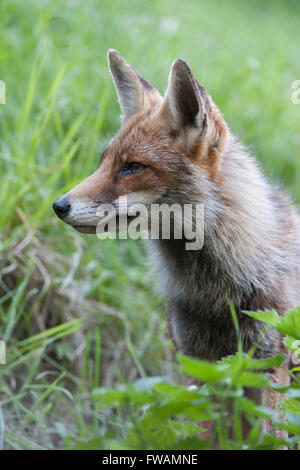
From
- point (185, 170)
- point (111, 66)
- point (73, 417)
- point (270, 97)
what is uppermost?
point (270, 97)

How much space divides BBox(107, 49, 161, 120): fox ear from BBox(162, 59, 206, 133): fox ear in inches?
14.4

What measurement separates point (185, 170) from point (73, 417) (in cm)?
192

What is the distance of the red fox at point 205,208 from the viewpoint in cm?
299

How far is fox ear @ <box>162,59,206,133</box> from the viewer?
290 cm

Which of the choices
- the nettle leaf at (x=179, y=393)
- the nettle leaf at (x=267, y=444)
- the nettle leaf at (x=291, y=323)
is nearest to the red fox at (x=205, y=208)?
the nettle leaf at (x=291, y=323)

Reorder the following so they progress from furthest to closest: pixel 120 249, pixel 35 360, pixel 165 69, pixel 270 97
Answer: pixel 270 97 < pixel 165 69 < pixel 120 249 < pixel 35 360

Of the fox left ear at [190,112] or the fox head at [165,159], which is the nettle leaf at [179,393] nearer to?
the fox head at [165,159]

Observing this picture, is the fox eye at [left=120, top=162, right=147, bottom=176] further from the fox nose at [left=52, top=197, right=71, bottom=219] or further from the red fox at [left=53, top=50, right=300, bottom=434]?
the fox nose at [left=52, top=197, right=71, bottom=219]

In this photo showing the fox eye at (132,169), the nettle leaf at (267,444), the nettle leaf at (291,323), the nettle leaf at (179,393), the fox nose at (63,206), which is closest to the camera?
the nettle leaf at (179,393)

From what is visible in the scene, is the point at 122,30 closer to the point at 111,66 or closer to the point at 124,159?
the point at 111,66

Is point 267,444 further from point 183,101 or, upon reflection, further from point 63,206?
point 183,101

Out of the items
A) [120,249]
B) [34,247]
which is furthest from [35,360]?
[120,249]

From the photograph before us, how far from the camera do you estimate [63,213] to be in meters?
2.91

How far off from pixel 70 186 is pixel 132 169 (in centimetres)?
139
